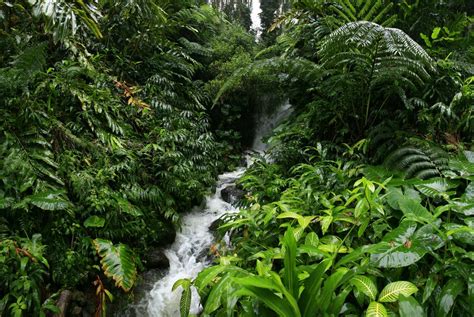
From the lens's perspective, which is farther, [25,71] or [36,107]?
[36,107]

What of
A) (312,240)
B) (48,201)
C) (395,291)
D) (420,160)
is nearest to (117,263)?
(48,201)

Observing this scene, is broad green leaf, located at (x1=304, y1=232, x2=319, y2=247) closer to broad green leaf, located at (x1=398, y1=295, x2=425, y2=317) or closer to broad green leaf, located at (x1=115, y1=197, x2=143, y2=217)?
broad green leaf, located at (x1=398, y1=295, x2=425, y2=317)

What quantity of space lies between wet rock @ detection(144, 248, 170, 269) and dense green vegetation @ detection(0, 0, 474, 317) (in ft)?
0.49

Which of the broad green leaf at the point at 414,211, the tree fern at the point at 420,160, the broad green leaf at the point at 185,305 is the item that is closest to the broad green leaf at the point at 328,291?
the broad green leaf at the point at 414,211

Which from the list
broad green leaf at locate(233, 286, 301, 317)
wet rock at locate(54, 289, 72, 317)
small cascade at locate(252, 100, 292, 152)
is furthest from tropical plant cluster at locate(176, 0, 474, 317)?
small cascade at locate(252, 100, 292, 152)

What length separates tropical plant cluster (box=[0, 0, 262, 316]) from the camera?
8.37 feet

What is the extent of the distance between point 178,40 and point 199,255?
5.77 metres

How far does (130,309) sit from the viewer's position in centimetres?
292

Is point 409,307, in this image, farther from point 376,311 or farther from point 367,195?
point 367,195

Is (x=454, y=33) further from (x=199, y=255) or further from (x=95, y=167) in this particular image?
(x=95, y=167)

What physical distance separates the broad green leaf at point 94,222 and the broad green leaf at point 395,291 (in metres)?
2.55

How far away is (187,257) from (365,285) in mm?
2897

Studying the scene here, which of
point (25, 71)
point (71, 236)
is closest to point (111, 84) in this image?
point (25, 71)

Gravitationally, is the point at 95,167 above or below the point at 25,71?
below
